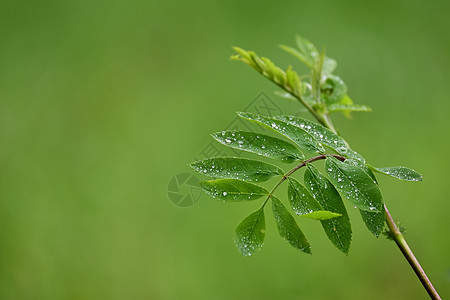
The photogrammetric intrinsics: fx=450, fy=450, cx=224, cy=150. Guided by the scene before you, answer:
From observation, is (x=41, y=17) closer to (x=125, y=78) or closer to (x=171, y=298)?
(x=125, y=78)

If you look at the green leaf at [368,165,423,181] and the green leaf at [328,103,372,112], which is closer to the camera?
the green leaf at [368,165,423,181]

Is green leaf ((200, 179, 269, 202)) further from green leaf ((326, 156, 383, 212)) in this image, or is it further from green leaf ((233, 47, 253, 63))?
green leaf ((233, 47, 253, 63))

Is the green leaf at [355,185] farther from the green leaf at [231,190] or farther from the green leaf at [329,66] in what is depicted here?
the green leaf at [329,66]

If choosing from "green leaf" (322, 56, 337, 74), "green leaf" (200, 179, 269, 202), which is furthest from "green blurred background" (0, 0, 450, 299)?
"green leaf" (200, 179, 269, 202)

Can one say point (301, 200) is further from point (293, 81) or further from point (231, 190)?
point (293, 81)

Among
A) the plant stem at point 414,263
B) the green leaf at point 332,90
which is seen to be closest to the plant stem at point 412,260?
the plant stem at point 414,263

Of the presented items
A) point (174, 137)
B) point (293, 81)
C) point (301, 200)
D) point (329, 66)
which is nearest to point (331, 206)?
point (301, 200)
